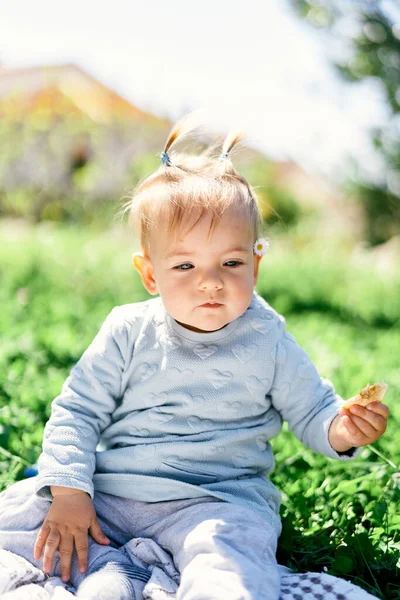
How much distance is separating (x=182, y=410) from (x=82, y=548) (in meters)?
0.48

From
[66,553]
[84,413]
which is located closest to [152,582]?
[66,553]

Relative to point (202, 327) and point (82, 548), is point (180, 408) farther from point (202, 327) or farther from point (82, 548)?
point (82, 548)

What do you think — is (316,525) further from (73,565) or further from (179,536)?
(73,565)

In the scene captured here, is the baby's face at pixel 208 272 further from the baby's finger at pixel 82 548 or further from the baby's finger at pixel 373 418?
the baby's finger at pixel 82 548

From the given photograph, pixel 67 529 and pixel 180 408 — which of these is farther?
pixel 180 408

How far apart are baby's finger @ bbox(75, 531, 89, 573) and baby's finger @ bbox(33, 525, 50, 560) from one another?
0.08 m

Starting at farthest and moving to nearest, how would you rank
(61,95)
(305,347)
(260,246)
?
(61,95)
(305,347)
(260,246)

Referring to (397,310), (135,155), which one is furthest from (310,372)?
(135,155)

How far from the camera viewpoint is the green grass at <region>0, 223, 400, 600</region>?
7.23 feet

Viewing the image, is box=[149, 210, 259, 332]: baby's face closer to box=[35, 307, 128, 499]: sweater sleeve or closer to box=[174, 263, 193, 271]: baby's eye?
box=[174, 263, 193, 271]: baby's eye

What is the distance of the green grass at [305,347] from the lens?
2.21 meters

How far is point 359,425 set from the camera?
200cm

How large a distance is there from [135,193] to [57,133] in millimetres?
11733

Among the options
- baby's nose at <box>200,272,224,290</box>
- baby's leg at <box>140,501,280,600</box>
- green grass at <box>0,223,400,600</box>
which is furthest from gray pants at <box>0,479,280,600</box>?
baby's nose at <box>200,272,224,290</box>
